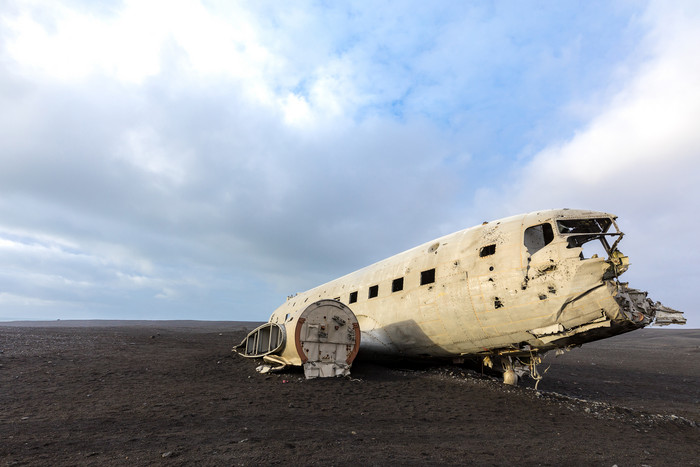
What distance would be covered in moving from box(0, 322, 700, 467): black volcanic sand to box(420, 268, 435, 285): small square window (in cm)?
373

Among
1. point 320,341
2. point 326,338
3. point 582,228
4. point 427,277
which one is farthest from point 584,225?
point 320,341

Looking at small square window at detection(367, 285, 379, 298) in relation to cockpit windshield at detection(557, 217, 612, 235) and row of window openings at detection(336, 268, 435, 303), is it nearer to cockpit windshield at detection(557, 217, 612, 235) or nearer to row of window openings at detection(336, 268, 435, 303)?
row of window openings at detection(336, 268, 435, 303)

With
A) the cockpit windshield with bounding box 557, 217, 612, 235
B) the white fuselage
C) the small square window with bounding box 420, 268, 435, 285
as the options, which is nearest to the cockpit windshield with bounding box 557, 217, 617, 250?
the cockpit windshield with bounding box 557, 217, 612, 235

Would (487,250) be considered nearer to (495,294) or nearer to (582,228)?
(495,294)

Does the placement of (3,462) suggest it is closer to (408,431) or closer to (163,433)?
(163,433)

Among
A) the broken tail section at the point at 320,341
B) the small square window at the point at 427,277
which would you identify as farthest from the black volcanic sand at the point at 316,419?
the small square window at the point at 427,277

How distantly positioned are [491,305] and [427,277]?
114 inches

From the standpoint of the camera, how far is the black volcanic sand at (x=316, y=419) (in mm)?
6895

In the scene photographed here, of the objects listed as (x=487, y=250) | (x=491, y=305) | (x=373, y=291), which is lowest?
(x=491, y=305)

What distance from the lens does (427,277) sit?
14117mm

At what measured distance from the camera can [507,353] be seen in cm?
1259

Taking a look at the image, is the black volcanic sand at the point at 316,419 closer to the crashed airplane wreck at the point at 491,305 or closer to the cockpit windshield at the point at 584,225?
the crashed airplane wreck at the point at 491,305

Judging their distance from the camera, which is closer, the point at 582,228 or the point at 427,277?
the point at 582,228

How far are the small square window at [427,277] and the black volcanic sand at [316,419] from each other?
3.73 m
